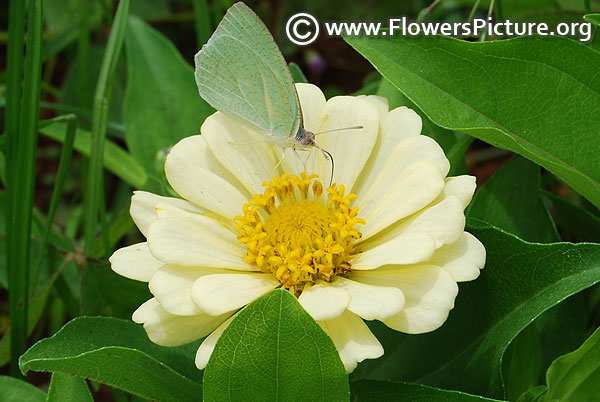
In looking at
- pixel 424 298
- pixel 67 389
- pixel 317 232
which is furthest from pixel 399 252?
pixel 67 389

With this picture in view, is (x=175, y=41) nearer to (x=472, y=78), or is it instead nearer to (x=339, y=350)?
(x=472, y=78)

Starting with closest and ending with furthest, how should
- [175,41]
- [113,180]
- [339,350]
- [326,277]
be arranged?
[339,350]
[326,277]
[113,180]
[175,41]

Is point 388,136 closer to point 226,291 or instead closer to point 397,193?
point 397,193

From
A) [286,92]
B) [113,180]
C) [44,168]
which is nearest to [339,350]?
[286,92]

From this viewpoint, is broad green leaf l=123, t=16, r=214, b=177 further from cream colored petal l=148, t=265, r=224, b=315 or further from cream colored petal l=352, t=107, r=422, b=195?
cream colored petal l=148, t=265, r=224, b=315

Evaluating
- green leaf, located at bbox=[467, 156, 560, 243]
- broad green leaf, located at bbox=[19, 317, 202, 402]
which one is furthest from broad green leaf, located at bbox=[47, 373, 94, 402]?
green leaf, located at bbox=[467, 156, 560, 243]

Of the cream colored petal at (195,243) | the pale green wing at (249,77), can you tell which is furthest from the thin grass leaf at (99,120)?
the cream colored petal at (195,243)
